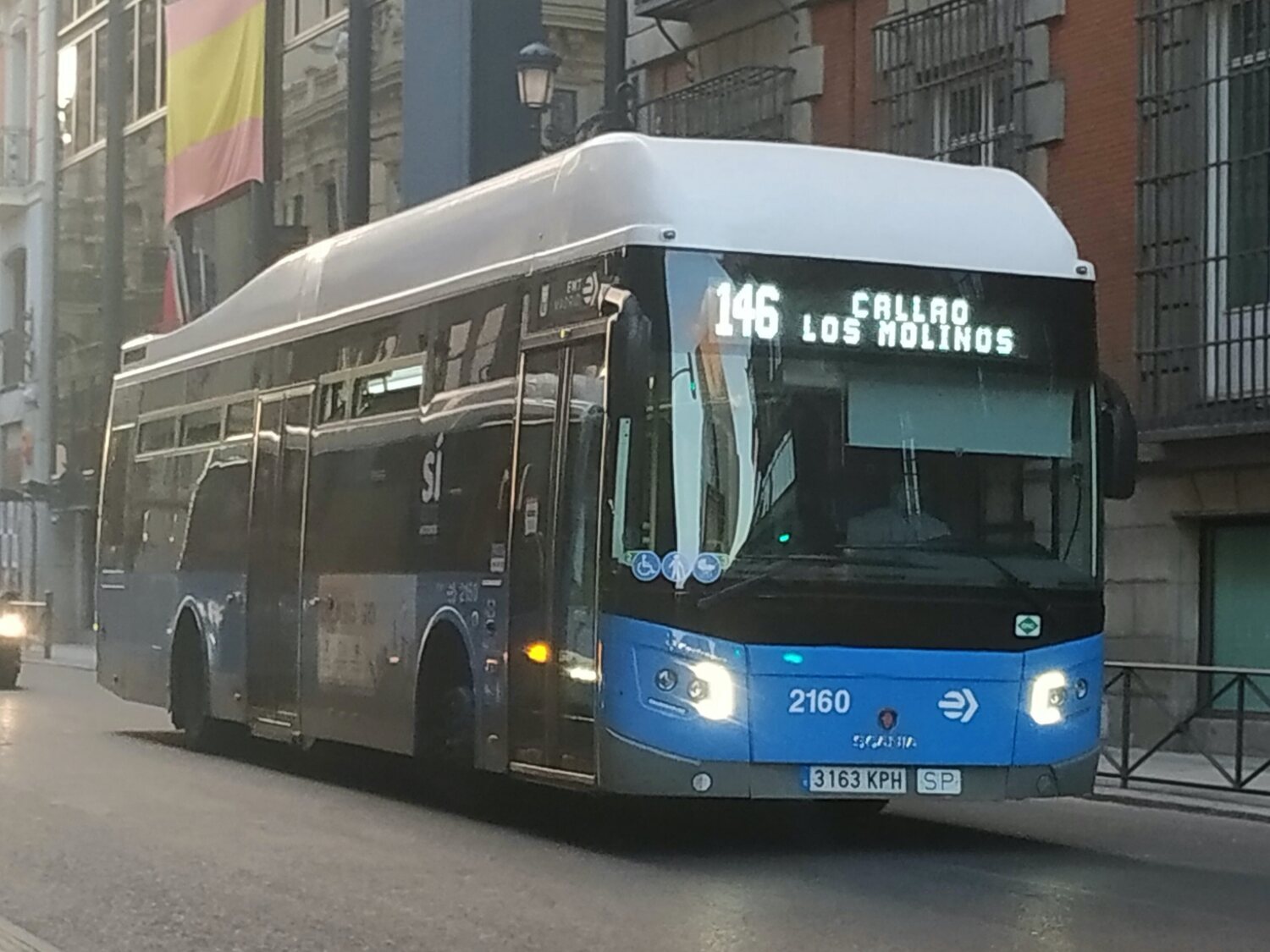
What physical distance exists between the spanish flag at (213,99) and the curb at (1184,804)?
22.4 meters

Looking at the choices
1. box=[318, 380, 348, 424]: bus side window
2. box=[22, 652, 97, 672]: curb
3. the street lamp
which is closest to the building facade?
box=[22, 652, 97, 672]: curb

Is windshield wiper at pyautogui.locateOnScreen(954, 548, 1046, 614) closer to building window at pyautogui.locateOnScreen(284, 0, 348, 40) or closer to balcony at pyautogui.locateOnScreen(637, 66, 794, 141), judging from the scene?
balcony at pyautogui.locateOnScreen(637, 66, 794, 141)

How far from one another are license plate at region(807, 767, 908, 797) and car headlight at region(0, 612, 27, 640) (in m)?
20.3

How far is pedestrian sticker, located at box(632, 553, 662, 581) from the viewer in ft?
40.6

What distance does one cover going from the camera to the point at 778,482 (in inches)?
490

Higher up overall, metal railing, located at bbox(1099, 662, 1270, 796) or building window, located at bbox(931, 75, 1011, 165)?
building window, located at bbox(931, 75, 1011, 165)

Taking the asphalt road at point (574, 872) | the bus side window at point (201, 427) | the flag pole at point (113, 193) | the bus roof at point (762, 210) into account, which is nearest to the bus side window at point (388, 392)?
the bus roof at point (762, 210)

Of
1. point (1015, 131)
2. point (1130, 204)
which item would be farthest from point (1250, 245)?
point (1015, 131)

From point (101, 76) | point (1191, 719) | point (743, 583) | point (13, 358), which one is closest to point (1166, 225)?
point (1191, 719)

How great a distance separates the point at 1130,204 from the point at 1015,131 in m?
1.69

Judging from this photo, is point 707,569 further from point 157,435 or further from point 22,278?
point 22,278

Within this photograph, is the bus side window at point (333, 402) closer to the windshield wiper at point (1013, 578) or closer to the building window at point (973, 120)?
the windshield wiper at point (1013, 578)

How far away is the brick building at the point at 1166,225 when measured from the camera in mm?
20984

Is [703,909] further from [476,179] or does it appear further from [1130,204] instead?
[476,179]
